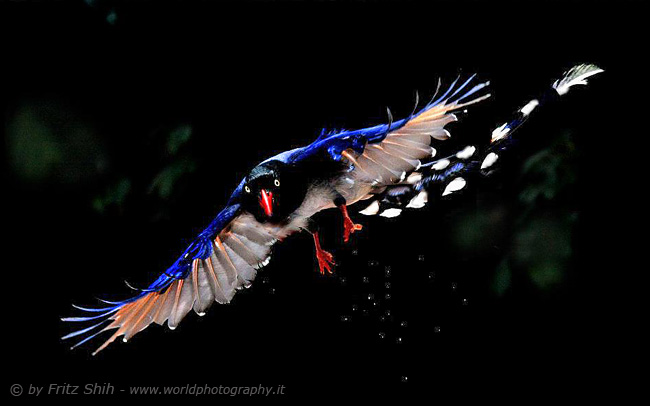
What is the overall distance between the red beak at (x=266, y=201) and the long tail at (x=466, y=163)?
38 centimetres

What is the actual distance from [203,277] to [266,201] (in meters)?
0.28

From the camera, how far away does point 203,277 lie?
4.52 ft

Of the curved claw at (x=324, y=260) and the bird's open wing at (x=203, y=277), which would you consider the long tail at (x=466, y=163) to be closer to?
the curved claw at (x=324, y=260)

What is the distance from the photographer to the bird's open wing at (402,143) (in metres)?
1.35

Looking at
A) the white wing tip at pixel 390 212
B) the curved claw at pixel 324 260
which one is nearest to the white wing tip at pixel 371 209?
the white wing tip at pixel 390 212

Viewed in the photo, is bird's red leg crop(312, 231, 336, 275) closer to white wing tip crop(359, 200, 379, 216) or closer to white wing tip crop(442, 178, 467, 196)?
white wing tip crop(359, 200, 379, 216)

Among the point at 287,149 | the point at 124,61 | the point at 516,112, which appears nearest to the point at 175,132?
the point at 124,61

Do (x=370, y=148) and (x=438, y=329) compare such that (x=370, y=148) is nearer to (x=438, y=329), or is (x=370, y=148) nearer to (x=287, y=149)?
(x=287, y=149)

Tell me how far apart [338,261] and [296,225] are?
27 centimetres

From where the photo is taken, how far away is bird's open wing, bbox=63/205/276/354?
1.34m

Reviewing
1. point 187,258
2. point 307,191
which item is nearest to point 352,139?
point 307,191

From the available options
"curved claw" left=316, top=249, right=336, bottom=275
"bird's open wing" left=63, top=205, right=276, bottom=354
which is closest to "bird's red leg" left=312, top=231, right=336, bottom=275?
"curved claw" left=316, top=249, right=336, bottom=275

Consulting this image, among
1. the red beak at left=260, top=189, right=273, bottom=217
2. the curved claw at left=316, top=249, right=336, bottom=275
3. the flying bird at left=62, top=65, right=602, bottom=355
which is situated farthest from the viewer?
the curved claw at left=316, top=249, right=336, bottom=275

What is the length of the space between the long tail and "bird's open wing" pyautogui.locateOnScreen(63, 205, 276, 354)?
13.6 inches
